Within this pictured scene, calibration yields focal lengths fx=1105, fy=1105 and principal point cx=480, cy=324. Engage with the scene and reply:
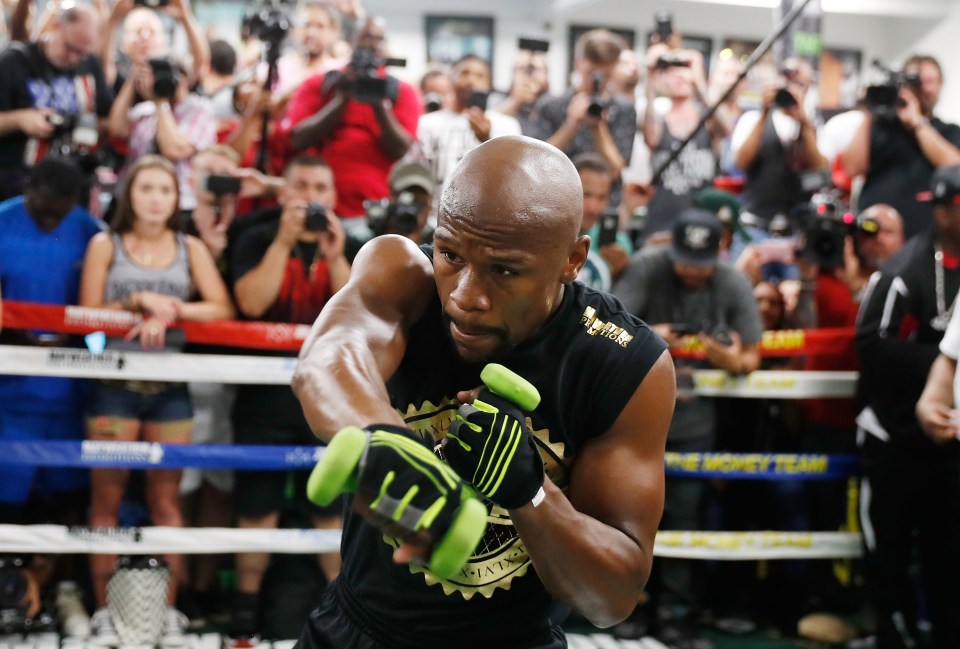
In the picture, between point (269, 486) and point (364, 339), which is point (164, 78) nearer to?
point (269, 486)

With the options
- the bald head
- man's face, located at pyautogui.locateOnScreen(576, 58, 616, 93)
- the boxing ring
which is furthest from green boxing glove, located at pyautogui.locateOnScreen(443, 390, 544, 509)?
man's face, located at pyautogui.locateOnScreen(576, 58, 616, 93)

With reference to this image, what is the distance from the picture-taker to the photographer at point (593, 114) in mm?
5875

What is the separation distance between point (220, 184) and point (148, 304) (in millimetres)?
764

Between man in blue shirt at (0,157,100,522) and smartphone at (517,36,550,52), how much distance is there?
9.05 ft

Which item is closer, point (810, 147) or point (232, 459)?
point (232, 459)

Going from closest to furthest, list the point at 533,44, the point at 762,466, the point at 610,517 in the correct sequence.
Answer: the point at 610,517
the point at 762,466
the point at 533,44

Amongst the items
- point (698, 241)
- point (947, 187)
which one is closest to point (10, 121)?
point (698, 241)

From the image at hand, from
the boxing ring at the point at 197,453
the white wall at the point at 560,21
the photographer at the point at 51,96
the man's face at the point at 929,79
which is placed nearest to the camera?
the boxing ring at the point at 197,453

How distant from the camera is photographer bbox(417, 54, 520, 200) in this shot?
227 inches

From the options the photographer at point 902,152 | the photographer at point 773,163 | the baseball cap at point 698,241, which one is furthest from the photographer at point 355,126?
the photographer at point 902,152

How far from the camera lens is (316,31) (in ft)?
19.9

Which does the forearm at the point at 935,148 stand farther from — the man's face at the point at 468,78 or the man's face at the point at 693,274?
the man's face at the point at 468,78

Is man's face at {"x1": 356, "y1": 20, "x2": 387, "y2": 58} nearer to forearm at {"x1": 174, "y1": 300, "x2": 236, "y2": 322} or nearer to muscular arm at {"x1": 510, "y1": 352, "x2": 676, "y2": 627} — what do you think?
forearm at {"x1": 174, "y1": 300, "x2": 236, "y2": 322}

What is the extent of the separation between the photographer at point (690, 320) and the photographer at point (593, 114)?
1.00 m
